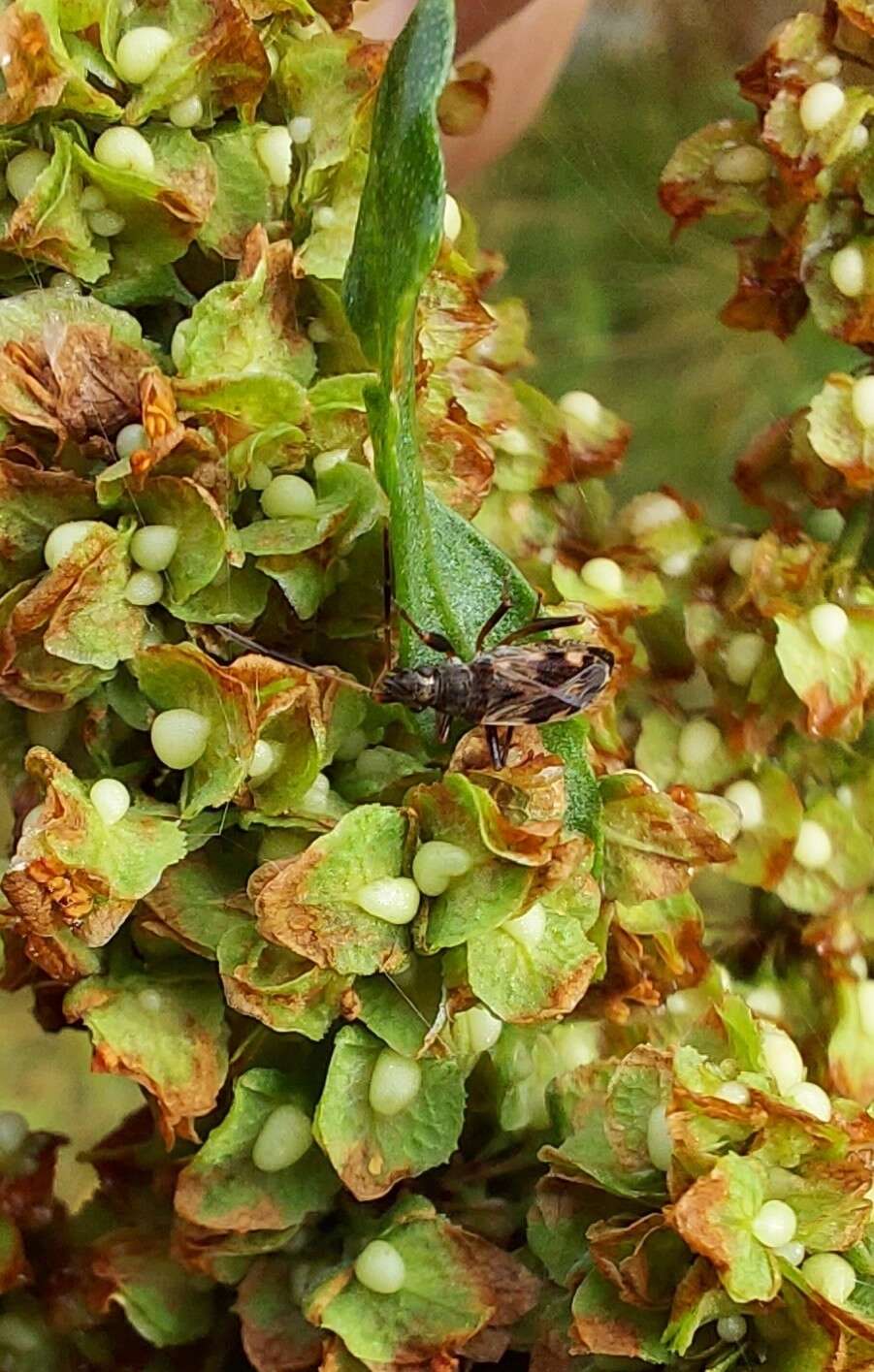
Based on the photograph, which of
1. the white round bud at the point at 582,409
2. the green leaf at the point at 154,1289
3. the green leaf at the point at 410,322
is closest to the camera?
the green leaf at the point at 410,322

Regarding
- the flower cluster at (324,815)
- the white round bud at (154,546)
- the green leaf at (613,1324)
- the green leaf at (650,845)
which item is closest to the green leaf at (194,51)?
the flower cluster at (324,815)

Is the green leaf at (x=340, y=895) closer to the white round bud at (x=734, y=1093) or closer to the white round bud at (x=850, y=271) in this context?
the white round bud at (x=734, y=1093)

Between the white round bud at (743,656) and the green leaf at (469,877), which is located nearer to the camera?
the green leaf at (469,877)

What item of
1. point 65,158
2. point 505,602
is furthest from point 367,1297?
point 65,158

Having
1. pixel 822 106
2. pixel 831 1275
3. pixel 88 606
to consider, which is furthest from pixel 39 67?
pixel 831 1275

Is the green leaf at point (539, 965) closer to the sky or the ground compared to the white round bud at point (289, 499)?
closer to the ground

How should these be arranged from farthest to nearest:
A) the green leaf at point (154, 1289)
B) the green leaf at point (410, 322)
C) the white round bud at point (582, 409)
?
the white round bud at point (582, 409) < the green leaf at point (154, 1289) < the green leaf at point (410, 322)

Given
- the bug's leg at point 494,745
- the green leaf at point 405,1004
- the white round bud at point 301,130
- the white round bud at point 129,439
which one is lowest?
the green leaf at point 405,1004
